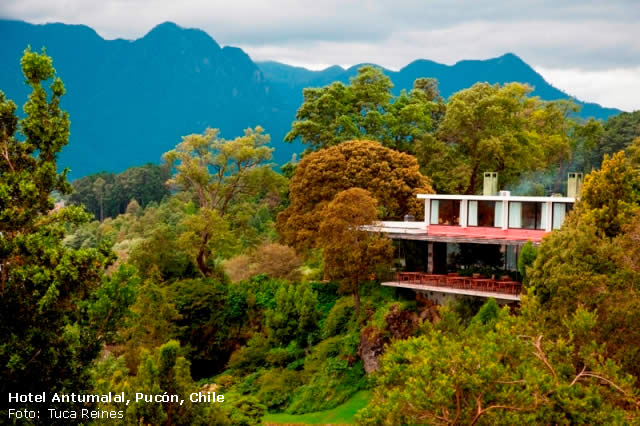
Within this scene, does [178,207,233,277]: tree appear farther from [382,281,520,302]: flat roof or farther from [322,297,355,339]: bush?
[382,281,520,302]: flat roof

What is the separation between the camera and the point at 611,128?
58.4 metres

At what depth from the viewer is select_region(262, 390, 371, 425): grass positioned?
21.6 m

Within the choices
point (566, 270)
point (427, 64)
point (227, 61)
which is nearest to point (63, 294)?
point (566, 270)

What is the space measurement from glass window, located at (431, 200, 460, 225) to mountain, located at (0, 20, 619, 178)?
12871 cm

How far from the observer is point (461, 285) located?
24.1 metres

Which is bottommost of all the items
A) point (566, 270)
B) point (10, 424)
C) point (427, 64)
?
point (10, 424)

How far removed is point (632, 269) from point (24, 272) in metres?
12.7

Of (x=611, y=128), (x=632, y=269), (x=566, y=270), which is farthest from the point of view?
(x=611, y=128)

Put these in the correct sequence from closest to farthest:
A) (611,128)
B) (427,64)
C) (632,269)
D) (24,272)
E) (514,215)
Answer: (24,272)
(632,269)
(514,215)
(611,128)
(427,64)

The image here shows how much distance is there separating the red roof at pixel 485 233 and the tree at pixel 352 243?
256 centimetres

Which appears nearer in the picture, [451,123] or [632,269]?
[632,269]

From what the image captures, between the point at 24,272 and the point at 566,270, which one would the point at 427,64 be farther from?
the point at 24,272

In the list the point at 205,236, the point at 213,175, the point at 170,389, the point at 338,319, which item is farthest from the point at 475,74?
the point at 170,389

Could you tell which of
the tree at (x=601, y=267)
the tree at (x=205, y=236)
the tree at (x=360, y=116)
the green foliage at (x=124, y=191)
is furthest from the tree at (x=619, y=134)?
the green foliage at (x=124, y=191)
